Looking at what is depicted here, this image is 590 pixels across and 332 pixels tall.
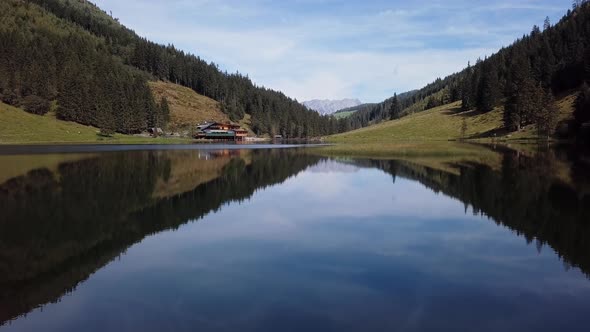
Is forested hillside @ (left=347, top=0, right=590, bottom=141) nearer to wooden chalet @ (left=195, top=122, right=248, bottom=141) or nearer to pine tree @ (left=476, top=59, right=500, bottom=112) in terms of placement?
pine tree @ (left=476, top=59, right=500, bottom=112)

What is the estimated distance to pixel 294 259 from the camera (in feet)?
53.5

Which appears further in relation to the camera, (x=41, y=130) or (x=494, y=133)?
(x=41, y=130)

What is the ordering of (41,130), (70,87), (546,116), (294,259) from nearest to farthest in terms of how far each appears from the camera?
1. (294,259)
2. (546,116)
3. (41,130)
4. (70,87)

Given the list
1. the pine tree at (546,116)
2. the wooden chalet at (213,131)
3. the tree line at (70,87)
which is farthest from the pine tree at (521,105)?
the tree line at (70,87)

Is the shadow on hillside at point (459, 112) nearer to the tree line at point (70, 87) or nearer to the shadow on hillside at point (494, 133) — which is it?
the shadow on hillside at point (494, 133)

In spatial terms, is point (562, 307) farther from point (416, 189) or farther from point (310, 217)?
point (416, 189)

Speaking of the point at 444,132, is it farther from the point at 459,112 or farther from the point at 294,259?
the point at 294,259

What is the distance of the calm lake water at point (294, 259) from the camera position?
1109 centimetres

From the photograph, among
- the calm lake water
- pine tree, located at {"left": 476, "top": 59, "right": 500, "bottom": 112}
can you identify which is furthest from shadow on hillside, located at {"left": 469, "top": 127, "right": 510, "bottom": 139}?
the calm lake water

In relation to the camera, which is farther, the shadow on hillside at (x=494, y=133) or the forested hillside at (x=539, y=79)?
the shadow on hillside at (x=494, y=133)

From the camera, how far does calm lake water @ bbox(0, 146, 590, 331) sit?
11.1 meters

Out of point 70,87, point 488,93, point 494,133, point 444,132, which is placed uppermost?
point 70,87

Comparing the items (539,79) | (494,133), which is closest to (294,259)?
(494,133)

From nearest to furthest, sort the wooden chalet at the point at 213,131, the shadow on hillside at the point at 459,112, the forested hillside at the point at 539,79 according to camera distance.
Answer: the forested hillside at the point at 539,79, the shadow on hillside at the point at 459,112, the wooden chalet at the point at 213,131
